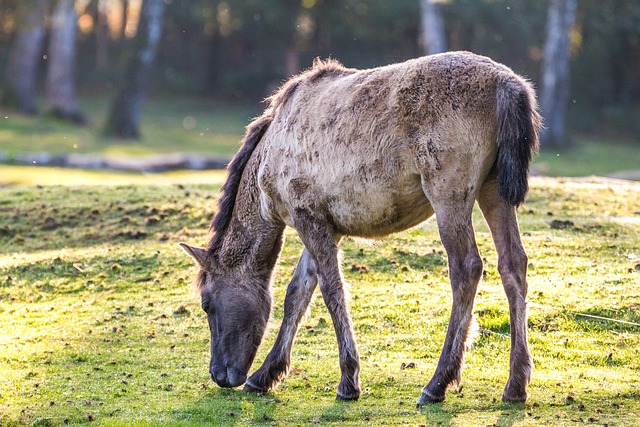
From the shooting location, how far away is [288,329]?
7.06 meters

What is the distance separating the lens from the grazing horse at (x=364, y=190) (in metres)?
5.93

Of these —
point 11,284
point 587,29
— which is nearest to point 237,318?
point 11,284

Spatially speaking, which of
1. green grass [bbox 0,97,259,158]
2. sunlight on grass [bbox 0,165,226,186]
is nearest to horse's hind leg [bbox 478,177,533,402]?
sunlight on grass [bbox 0,165,226,186]

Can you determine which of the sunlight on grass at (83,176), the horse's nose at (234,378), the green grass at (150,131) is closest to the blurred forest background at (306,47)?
the green grass at (150,131)

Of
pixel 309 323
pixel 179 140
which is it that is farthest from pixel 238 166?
pixel 179 140

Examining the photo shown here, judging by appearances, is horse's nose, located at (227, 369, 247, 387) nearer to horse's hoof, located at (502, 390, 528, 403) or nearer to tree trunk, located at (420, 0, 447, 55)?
horse's hoof, located at (502, 390, 528, 403)

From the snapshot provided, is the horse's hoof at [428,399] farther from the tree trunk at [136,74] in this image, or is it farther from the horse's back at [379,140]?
the tree trunk at [136,74]

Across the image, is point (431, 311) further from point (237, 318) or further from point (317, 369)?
point (237, 318)

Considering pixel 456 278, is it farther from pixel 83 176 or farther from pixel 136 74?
pixel 136 74

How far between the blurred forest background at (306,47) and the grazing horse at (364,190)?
73.1 ft

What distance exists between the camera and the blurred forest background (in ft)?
103

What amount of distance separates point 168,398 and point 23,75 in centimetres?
2806

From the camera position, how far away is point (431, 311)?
8.55 metres

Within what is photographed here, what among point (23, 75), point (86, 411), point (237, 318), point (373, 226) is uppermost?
point (23, 75)
